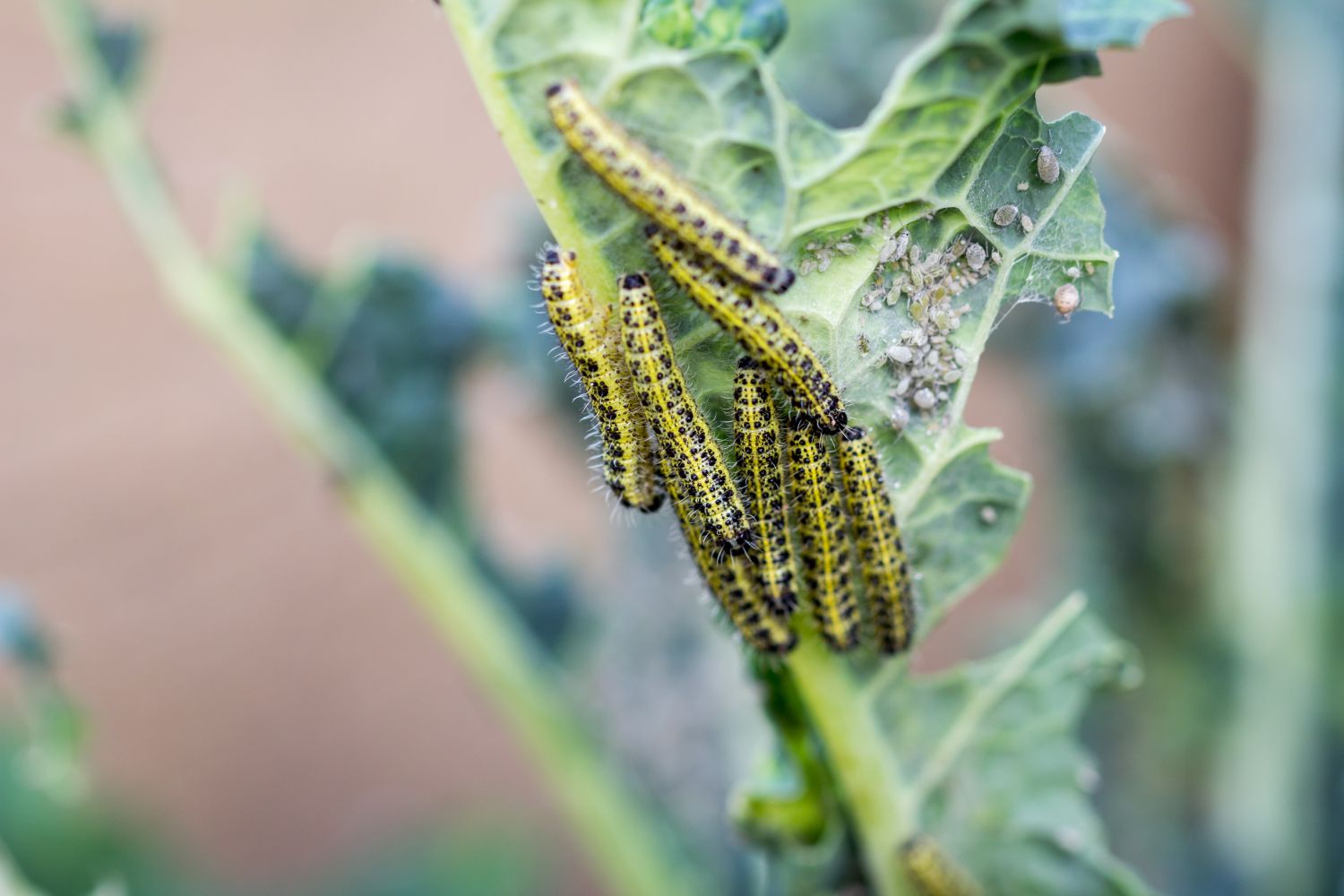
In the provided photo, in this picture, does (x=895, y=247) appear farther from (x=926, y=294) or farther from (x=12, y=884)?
(x=12, y=884)

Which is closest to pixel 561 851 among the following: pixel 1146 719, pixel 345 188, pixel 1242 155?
pixel 1146 719

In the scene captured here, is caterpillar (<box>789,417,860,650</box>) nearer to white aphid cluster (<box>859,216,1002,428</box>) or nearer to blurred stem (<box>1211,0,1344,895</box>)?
white aphid cluster (<box>859,216,1002,428</box>)

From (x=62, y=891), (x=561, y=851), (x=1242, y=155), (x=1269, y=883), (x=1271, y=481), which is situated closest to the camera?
(x=62, y=891)

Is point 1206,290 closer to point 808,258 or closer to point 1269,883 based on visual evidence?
point 1269,883

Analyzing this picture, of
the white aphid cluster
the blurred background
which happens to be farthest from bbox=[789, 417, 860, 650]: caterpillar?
the blurred background

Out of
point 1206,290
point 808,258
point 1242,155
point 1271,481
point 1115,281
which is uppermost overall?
point 808,258

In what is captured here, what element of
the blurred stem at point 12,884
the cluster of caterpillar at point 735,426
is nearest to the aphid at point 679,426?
the cluster of caterpillar at point 735,426

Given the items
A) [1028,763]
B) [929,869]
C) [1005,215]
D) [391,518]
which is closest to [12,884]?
[391,518]

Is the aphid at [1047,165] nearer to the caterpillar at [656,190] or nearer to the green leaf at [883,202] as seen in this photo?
the green leaf at [883,202]
